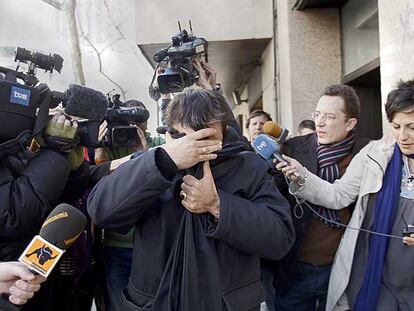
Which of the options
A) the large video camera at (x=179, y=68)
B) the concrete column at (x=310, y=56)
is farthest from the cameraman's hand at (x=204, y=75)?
the concrete column at (x=310, y=56)

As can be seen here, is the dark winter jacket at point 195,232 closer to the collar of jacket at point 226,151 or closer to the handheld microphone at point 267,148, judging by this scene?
the collar of jacket at point 226,151

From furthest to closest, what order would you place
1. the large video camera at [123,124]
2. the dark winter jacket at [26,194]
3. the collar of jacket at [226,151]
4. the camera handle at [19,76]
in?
the large video camera at [123,124] < the camera handle at [19,76] < the dark winter jacket at [26,194] < the collar of jacket at [226,151]

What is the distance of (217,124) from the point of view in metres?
1.66

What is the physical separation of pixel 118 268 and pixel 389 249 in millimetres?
1339

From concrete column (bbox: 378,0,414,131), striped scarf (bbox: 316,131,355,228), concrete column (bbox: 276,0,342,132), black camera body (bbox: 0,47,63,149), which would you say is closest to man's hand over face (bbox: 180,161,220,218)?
black camera body (bbox: 0,47,63,149)

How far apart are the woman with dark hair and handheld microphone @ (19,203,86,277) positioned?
1076mm

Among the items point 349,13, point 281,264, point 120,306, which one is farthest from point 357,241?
point 349,13

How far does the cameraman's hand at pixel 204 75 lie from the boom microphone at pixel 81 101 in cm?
64

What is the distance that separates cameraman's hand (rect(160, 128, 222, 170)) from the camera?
152 centimetres

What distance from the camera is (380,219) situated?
200 cm

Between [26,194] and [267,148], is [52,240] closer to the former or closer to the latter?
[26,194]

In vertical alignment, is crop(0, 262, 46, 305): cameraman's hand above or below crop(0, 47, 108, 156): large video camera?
below

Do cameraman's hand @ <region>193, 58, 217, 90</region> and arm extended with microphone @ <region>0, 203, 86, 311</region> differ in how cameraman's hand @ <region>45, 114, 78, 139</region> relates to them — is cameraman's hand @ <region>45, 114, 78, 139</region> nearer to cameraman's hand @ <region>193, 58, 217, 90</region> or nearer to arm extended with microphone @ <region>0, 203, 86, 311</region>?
arm extended with microphone @ <region>0, 203, 86, 311</region>

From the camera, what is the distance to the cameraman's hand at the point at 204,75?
250 centimetres
